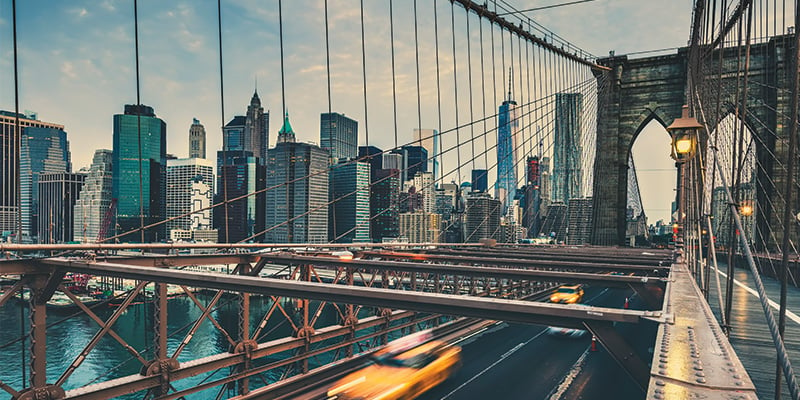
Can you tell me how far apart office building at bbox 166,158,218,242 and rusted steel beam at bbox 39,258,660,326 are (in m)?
170

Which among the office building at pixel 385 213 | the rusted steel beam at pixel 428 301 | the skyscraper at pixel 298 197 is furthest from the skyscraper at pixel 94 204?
the rusted steel beam at pixel 428 301

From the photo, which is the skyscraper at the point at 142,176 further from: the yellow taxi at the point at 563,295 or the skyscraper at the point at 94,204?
the yellow taxi at the point at 563,295

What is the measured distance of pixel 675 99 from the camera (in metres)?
39.9

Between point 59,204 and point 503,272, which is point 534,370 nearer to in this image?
point 503,272

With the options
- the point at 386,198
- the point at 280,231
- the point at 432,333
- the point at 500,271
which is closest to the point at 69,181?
the point at 280,231

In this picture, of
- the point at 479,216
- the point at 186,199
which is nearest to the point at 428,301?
the point at 479,216

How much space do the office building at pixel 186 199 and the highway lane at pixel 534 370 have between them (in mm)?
151262

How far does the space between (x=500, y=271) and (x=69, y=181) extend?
7917 inches

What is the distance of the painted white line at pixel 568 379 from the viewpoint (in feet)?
73.5

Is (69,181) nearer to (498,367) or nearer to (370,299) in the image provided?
(498,367)

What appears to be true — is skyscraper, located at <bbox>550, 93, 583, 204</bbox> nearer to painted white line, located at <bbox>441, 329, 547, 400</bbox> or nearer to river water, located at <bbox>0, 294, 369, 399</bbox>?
painted white line, located at <bbox>441, 329, 547, 400</bbox>

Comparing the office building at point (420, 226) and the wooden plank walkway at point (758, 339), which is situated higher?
the wooden plank walkway at point (758, 339)

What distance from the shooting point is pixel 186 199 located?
178m

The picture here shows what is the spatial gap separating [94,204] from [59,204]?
1016cm
